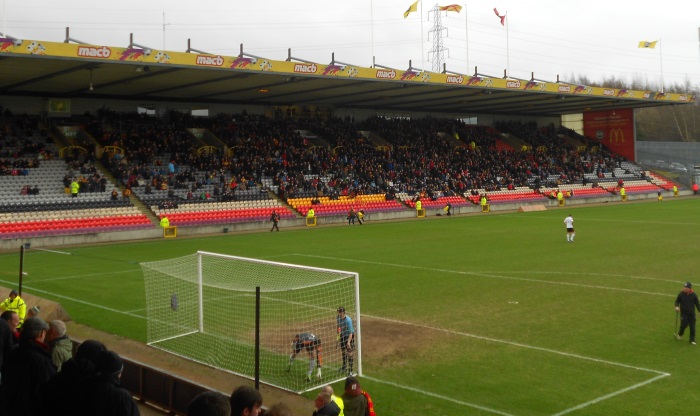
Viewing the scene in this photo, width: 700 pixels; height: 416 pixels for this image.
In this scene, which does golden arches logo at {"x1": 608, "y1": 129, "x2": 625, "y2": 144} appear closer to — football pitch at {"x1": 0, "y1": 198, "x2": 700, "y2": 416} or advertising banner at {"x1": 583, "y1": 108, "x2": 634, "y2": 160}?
advertising banner at {"x1": 583, "y1": 108, "x2": 634, "y2": 160}

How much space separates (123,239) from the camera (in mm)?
36062

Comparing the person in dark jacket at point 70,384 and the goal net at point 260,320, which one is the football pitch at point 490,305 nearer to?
the goal net at point 260,320

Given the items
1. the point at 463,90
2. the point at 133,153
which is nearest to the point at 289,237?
the point at 133,153

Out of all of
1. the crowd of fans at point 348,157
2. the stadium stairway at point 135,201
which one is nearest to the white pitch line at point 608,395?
the stadium stairway at point 135,201

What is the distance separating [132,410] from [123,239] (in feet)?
108

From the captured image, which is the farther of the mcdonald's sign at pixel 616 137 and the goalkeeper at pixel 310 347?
the mcdonald's sign at pixel 616 137

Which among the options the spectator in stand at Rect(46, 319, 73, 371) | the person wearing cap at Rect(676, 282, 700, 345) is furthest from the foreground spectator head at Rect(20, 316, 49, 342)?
the person wearing cap at Rect(676, 282, 700, 345)

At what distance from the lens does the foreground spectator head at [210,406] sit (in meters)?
4.28

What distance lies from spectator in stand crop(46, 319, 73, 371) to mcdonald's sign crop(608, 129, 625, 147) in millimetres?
76296

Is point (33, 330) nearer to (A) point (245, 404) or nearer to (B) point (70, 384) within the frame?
(B) point (70, 384)

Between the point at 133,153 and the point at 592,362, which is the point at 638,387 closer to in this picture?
the point at 592,362

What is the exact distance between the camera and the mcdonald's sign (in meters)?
75.0

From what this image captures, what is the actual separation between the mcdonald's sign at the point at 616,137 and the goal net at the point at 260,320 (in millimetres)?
63834

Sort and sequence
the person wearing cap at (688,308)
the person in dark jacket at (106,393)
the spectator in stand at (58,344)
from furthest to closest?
the person wearing cap at (688,308) → the spectator in stand at (58,344) → the person in dark jacket at (106,393)
